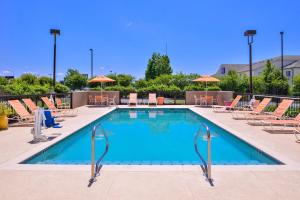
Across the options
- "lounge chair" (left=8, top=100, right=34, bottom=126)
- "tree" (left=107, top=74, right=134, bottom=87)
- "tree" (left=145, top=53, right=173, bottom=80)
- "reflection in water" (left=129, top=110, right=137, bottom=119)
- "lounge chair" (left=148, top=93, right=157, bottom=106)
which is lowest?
"reflection in water" (left=129, top=110, right=137, bottom=119)

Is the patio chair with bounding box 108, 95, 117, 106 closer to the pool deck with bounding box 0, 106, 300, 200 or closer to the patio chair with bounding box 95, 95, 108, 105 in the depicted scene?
the patio chair with bounding box 95, 95, 108, 105

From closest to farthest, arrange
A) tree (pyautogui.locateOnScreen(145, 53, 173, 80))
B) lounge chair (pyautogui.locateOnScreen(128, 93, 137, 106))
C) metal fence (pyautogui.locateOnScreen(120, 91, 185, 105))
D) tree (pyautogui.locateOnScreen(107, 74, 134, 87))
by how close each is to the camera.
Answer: lounge chair (pyautogui.locateOnScreen(128, 93, 137, 106)) < metal fence (pyautogui.locateOnScreen(120, 91, 185, 105)) < tree (pyautogui.locateOnScreen(107, 74, 134, 87)) < tree (pyautogui.locateOnScreen(145, 53, 173, 80))

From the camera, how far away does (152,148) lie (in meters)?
7.65

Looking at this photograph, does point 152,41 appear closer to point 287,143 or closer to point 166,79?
point 166,79

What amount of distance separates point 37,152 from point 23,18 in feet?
75.9

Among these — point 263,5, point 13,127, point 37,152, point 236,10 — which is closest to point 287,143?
point 37,152

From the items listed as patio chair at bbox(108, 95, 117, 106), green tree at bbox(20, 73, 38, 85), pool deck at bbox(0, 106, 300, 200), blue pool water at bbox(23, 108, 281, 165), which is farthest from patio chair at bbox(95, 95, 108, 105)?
green tree at bbox(20, 73, 38, 85)

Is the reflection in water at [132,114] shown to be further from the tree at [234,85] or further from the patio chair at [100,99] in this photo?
the tree at [234,85]

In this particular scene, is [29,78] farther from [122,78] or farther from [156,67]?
[156,67]

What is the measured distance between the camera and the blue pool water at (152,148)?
612 cm

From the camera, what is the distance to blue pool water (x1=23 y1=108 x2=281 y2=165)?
6125mm

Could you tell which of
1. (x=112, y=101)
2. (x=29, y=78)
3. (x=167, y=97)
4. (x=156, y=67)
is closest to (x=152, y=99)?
(x=167, y=97)

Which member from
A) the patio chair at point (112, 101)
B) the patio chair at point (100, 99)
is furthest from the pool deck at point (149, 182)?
the patio chair at point (112, 101)

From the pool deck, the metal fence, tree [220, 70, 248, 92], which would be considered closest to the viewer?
the pool deck
